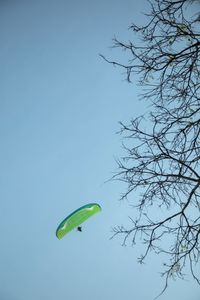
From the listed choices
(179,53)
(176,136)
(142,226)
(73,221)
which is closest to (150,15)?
(179,53)

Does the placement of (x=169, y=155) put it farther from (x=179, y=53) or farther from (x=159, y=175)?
(x=179, y=53)

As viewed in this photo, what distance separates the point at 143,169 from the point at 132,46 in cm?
144

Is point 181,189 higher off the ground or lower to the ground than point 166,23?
lower

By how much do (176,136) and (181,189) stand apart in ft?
2.16

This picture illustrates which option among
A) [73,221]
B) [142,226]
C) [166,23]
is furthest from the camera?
[73,221]

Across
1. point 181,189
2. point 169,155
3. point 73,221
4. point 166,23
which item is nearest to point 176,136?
point 169,155

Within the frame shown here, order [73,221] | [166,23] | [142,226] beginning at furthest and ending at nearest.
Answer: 1. [73,221]
2. [142,226]
3. [166,23]

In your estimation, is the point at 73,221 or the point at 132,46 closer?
the point at 132,46

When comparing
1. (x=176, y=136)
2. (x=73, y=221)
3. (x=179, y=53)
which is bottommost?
(x=176, y=136)

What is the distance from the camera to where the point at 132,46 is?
14.9 ft

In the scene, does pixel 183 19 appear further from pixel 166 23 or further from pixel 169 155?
pixel 169 155

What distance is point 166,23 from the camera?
4535 millimetres

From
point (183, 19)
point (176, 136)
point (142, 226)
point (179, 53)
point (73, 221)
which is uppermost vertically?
point (73, 221)

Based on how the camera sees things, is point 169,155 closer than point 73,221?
Yes
